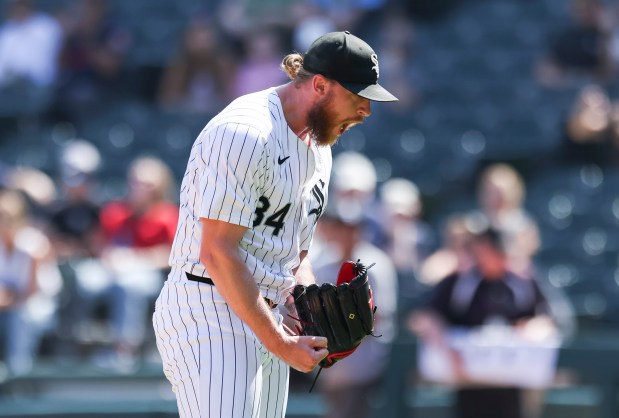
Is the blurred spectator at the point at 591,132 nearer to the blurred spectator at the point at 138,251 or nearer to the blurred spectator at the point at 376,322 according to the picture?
the blurred spectator at the point at 376,322

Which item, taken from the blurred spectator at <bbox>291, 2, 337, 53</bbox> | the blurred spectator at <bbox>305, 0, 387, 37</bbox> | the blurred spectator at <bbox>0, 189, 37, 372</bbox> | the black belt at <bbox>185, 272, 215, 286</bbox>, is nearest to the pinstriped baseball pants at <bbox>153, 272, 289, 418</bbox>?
the black belt at <bbox>185, 272, 215, 286</bbox>

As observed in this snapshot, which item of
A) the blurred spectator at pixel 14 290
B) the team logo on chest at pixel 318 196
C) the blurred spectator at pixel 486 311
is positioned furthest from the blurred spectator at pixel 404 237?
the team logo on chest at pixel 318 196

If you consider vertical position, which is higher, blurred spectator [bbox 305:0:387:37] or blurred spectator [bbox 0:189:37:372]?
blurred spectator [bbox 305:0:387:37]

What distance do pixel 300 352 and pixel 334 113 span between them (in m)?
0.77

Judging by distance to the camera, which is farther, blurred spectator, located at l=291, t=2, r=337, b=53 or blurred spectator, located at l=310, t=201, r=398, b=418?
blurred spectator, located at l=291, t=2, r=337, b=53

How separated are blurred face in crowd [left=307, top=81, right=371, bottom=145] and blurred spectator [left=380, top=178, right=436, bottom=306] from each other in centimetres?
480

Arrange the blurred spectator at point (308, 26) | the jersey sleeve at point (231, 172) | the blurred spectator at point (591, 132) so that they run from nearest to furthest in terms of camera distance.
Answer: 1. the jersey sleeve at point (231, 172)
2. the blurred spectator at point (591, 132)
3. the blurred spectator at point (308, 26)

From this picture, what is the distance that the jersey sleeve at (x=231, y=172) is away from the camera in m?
3.64

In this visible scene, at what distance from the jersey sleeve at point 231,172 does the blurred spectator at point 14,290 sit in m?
4.81

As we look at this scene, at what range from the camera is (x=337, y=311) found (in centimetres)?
397

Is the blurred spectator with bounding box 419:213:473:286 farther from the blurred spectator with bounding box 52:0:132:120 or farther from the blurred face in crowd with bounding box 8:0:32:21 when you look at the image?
the blurred face in crowd with bounding box 8:0:32:21

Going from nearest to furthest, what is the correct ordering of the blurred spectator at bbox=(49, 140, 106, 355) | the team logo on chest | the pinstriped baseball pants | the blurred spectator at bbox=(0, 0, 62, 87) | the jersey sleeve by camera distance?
the jersey sleeve < the pinstriped baseball pants < the team logo on chest < the blurred spectator at bbox=(49, 140, 106, 355) < the blurred spectator at bbox=(0, 0, 62, 87)

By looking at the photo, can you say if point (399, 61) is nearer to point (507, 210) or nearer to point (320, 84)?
point (507, 210)

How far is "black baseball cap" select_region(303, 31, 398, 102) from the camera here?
3785 millimetres
